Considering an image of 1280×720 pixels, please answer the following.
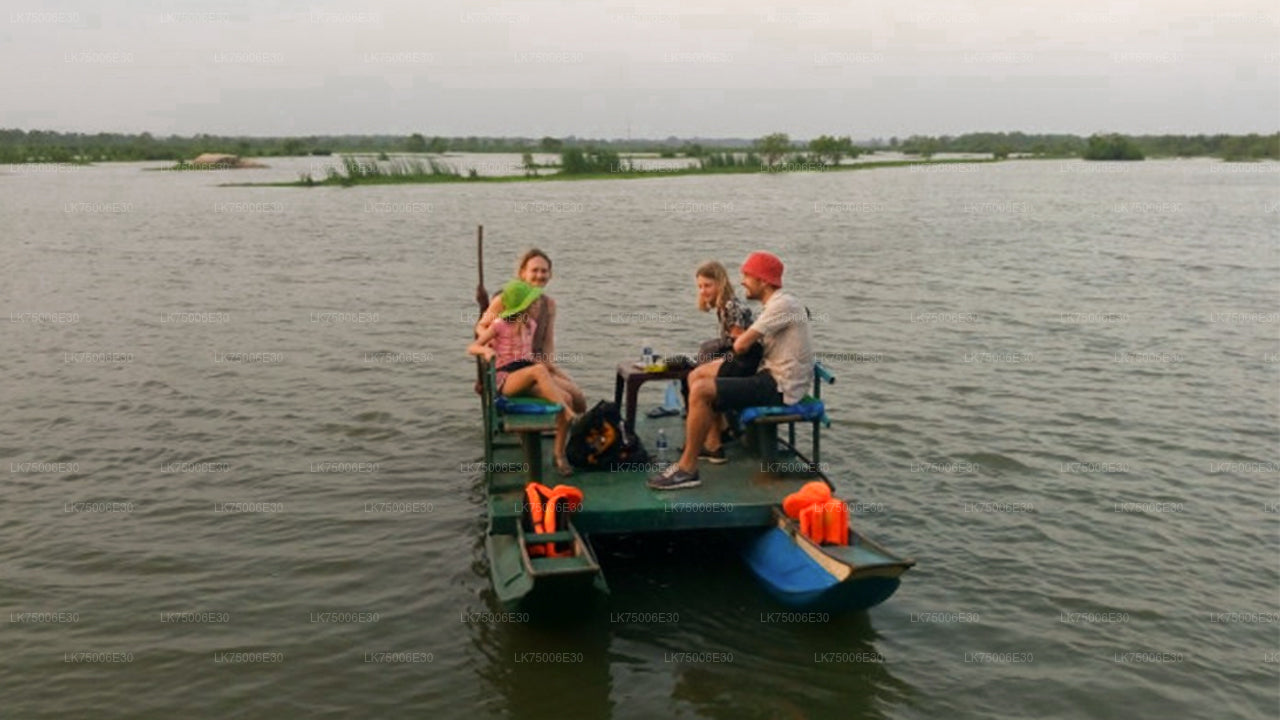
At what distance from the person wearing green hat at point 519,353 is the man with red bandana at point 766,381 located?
39.6 inches

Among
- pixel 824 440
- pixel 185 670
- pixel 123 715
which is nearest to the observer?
pixel 123 715

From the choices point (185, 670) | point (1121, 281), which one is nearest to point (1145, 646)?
point (185, 670)

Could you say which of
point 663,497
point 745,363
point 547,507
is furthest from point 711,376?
point 547,507

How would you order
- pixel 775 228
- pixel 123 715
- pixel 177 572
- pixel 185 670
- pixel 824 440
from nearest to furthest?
pixel 123 715
pixel 185 670
pixel 177 572
pixel 824 440
pixel 775 228

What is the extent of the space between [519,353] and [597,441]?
1.03 m

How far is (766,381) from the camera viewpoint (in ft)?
26.0

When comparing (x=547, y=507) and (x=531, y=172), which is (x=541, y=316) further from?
(x=531, y=172)

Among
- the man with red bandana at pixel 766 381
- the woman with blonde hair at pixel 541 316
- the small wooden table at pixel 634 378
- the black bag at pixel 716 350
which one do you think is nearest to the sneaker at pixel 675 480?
the man with red bandana at pixel 766 381

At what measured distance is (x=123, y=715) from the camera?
6105 millimetres

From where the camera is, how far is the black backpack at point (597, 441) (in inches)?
317

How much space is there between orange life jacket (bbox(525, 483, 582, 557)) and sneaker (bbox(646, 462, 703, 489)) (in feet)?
2.42

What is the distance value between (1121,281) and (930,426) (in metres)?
13.0

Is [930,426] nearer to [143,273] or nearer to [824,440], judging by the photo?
[824,440]

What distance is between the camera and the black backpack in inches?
317
